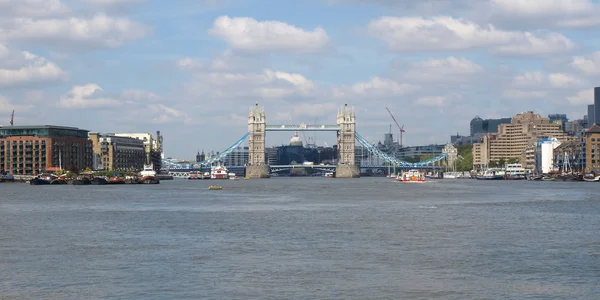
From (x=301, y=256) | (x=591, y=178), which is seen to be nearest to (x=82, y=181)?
(x=591, y=178)

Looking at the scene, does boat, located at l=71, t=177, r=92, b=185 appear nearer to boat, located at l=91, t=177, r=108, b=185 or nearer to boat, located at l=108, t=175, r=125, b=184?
boat, located at l=91, t=177, r=108, b=185

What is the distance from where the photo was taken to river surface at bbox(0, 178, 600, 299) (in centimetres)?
3247

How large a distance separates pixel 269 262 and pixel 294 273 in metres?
3.39

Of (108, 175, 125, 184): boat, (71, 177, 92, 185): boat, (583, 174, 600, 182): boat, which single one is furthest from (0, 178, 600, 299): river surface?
(583, 174, 600, 182): boat

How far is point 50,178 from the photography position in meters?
172

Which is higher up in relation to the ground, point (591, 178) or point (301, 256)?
point (591, 178)

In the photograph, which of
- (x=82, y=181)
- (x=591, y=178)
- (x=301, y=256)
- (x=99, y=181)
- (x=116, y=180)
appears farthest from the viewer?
(x=591, y=178)

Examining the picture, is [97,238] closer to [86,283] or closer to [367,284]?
[86,283]

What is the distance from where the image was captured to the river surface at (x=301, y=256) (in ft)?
107

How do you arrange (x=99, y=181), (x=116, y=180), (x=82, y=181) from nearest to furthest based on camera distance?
1. (x=82, y=181)
2. (x=99, y=181)
3. (x=116, y=180)

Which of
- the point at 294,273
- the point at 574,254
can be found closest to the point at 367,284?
the point at 294,273

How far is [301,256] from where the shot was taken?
4125 cm

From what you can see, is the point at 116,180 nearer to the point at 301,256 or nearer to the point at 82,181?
the point at 82,181

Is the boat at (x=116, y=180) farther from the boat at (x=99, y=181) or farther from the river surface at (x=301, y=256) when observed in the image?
the river surface at (x=301, y=256)
